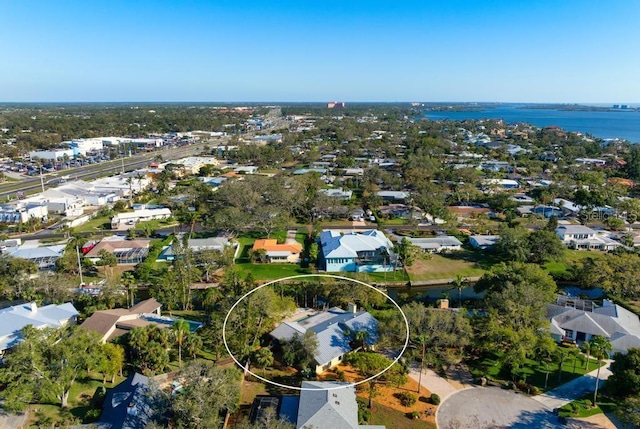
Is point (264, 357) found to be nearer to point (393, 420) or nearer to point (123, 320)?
point (393, 420)

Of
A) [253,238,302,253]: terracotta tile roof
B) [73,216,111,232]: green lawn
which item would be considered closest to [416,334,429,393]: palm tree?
[253,238,302,253]: terracotta tile roof

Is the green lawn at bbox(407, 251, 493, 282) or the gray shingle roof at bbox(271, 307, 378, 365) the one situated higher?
the gray shingle roof at bbox(271, 307, 378, 365)

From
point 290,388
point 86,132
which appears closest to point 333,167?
point 290,388

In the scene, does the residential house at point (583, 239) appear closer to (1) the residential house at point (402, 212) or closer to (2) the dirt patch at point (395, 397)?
(1) the residential house at point (402, 212)

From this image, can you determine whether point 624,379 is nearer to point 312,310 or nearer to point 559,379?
point 559,379

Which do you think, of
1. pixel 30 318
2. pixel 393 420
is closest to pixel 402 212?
pixel 393 420

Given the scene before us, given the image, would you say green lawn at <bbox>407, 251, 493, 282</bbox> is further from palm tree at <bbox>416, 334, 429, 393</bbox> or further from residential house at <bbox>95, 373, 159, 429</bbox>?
residential house at <bbox>95, 373, 159, 429</bbox>
